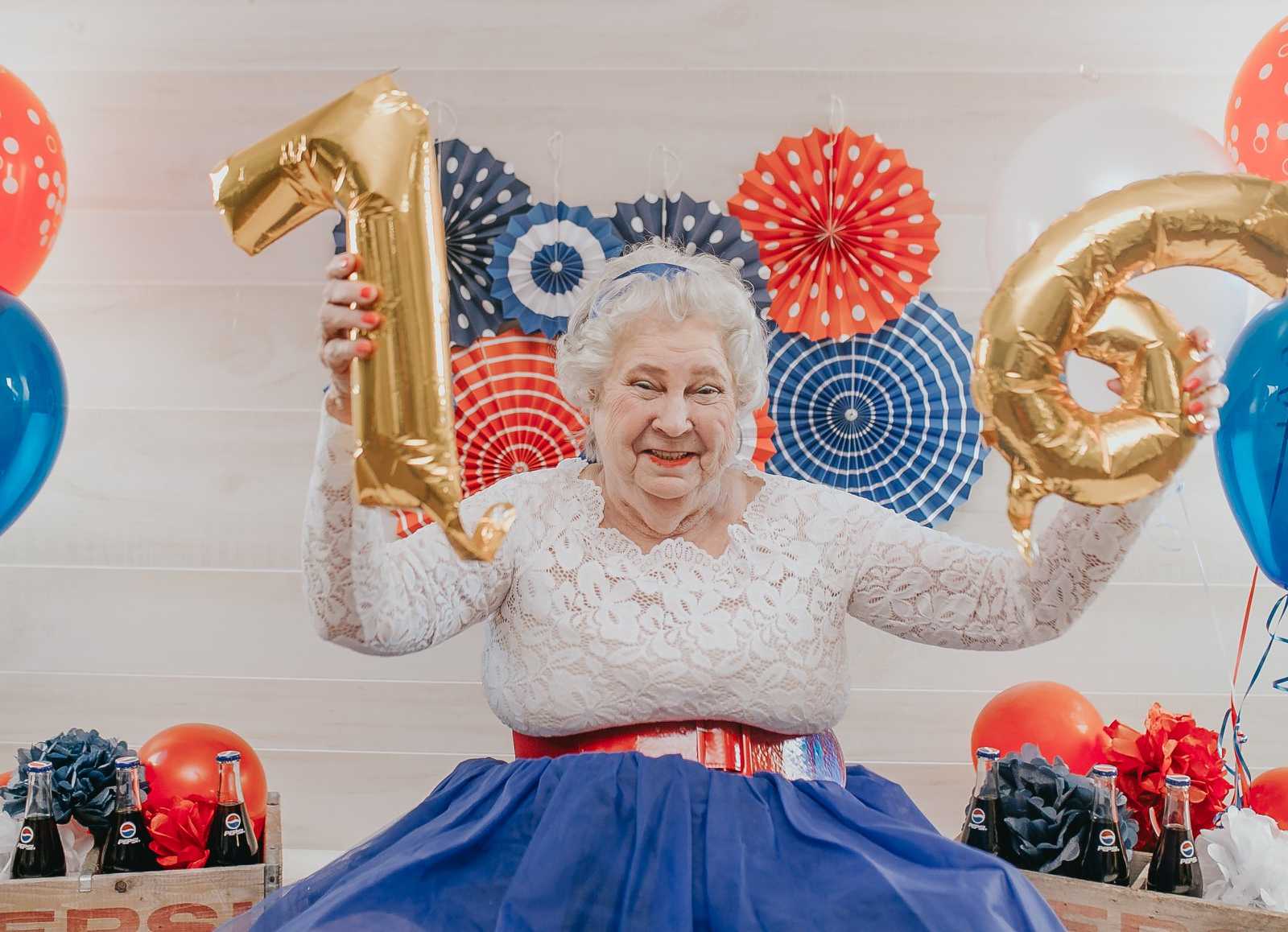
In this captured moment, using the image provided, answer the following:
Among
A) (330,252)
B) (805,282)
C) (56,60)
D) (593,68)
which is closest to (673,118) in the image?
(593,68)

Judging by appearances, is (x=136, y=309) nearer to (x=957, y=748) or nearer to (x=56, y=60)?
(x=56, y=60)

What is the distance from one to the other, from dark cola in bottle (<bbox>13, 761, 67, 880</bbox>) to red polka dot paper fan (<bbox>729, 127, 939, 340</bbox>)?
144cm

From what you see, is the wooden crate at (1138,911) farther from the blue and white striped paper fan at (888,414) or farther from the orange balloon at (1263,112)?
the orange balloon at (1263,112)

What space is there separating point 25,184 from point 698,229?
1.13 m

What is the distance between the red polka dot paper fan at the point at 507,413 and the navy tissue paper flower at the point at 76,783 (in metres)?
0.65

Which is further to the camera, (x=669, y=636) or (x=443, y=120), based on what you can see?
(x=443, y=120)

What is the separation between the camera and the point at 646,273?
182cm

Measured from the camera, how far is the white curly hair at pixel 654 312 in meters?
1.78

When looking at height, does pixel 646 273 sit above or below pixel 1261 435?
above

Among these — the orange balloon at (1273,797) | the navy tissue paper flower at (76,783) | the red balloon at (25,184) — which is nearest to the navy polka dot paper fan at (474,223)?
the red balloon at (25,184)

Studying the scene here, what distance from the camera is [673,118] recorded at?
2531mm

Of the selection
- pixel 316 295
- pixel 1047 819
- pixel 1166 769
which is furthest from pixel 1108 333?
pixel 316 295

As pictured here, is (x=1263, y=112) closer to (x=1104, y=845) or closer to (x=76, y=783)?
(x=1104, y=845)

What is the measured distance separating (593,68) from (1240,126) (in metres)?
1.15
